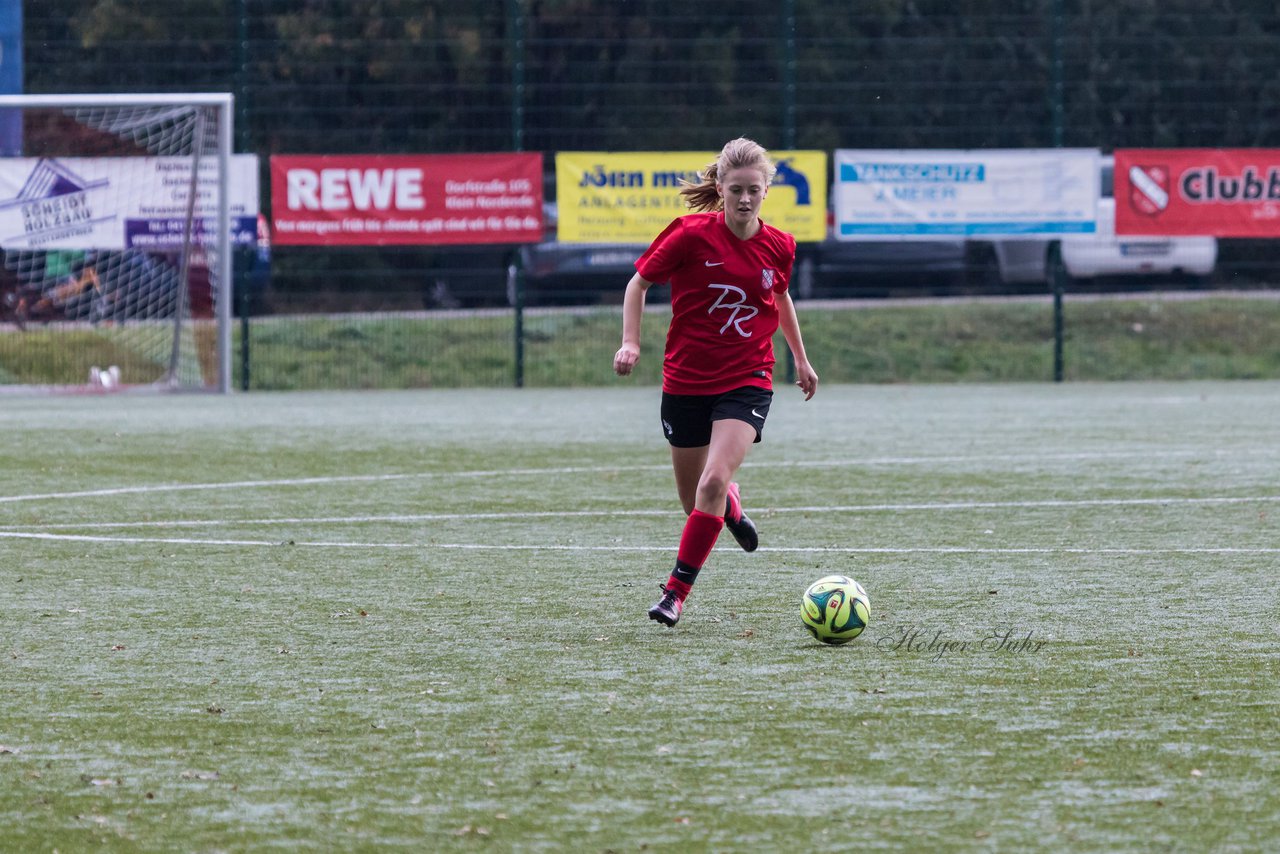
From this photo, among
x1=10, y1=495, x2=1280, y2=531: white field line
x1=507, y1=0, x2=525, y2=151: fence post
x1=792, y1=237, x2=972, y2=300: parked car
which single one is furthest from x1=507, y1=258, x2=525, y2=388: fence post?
x1=10, y1=495, x2=1280, y2=531: white field line

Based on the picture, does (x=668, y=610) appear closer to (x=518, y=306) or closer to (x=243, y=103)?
(x=518, y=306)

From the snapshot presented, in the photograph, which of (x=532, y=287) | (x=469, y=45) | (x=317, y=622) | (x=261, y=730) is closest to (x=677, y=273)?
(x=317, y=622)

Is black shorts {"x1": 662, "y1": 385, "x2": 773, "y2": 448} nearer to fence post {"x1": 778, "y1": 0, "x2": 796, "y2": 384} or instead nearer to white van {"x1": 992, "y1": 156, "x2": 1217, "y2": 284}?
fence post {"x1": 778, "y1": 0, "x2": 796, "y2": 384}

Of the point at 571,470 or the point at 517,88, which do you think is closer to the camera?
the point at 571,470

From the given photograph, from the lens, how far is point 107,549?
8.42 metres

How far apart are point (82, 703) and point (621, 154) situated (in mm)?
15063

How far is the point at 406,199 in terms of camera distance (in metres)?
19.9

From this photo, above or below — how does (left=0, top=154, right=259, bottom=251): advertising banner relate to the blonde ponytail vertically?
above

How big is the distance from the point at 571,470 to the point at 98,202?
27.5 feet

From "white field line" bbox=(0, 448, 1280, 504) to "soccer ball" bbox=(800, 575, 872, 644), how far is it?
561 centimetres

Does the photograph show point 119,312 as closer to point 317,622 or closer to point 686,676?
point 317,622

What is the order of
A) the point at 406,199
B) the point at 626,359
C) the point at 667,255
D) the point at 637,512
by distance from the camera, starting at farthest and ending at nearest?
the point at 406,199 → the point at 637,512 → the point at 667,255 → the point at 626,359

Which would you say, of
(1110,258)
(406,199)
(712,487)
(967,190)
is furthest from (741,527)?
(1110,258)

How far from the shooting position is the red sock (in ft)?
21.1
